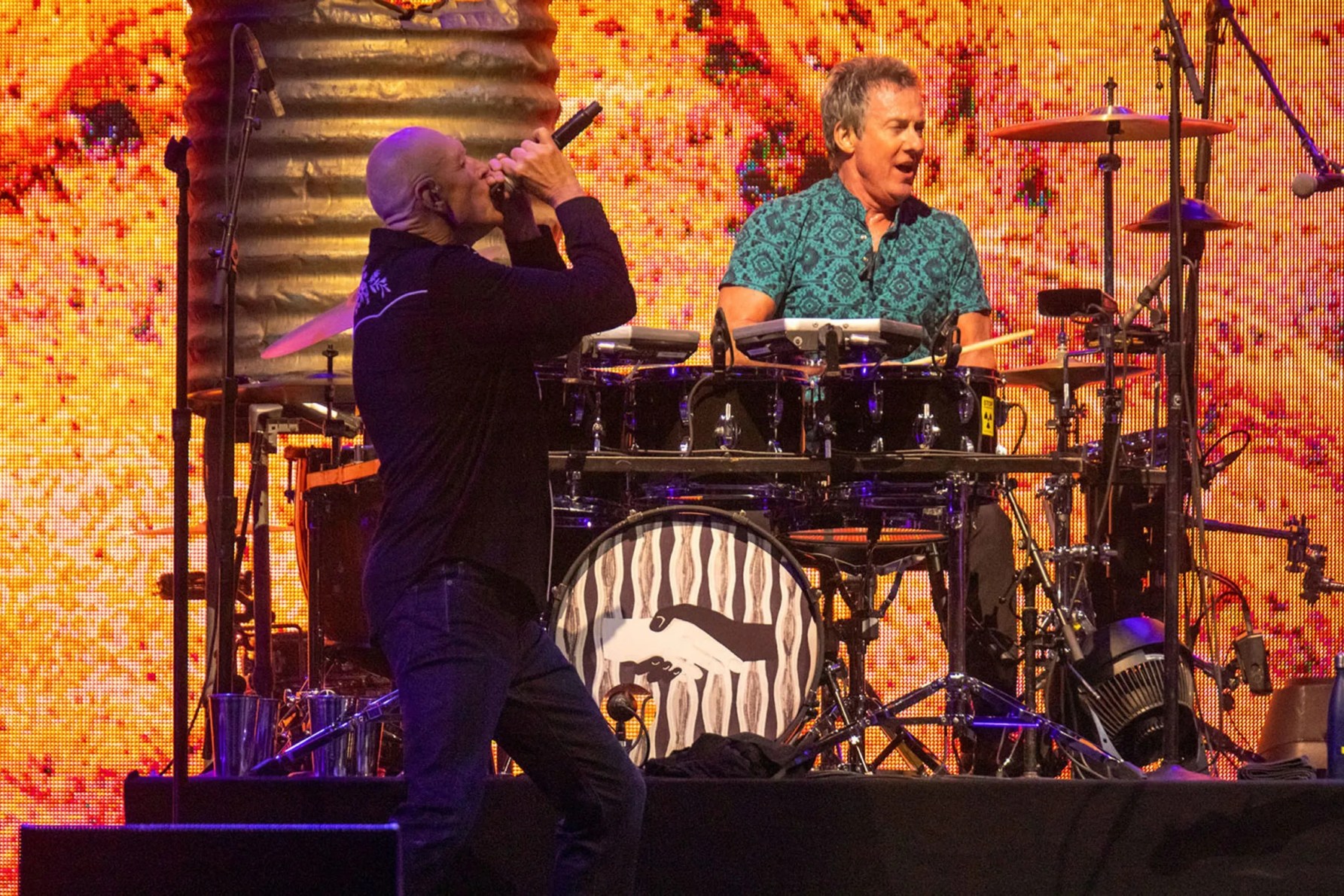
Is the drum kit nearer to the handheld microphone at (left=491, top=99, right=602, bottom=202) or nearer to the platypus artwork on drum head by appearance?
the platypus artwork on drum head

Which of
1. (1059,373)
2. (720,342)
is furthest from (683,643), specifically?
(1059,373)

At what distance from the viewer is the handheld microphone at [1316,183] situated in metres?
4.01

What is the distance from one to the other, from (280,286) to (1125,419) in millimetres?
3349

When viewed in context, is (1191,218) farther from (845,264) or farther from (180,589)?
(180,589)

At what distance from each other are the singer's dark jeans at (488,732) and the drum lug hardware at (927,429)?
58.5 inches

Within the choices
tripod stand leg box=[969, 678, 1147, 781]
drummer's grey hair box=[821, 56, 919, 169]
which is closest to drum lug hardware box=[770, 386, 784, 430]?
tripod stand leg box=[969, 678, 1147, 781]

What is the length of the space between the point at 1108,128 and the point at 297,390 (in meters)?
2.85

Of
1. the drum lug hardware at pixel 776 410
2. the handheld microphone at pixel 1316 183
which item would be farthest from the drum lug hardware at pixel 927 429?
the handheld microphone at pixel 1316 183

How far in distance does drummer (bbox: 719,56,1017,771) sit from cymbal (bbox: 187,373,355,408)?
127 centimetres

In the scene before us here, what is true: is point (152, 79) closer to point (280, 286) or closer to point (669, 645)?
point (280, 286)

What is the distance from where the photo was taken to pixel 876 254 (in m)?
5.03

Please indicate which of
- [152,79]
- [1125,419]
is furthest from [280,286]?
[1125,419]

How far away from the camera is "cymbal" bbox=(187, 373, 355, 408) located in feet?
17.0

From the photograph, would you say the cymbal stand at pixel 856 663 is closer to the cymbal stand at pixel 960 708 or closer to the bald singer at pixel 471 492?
the cymbal stand at pixel 960 708
